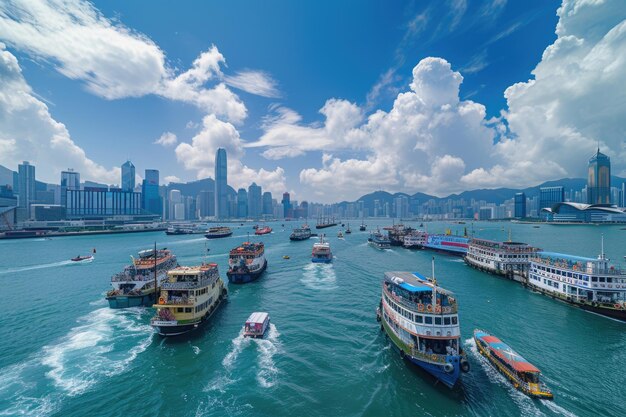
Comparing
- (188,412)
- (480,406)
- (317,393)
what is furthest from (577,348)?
(188,412)

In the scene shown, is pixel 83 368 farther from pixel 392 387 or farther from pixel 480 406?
pixel 480 406

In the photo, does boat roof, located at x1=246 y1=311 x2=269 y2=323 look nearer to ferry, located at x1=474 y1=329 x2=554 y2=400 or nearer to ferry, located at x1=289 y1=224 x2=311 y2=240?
ferry, located at x1=474 y1=329 x2=554 y2=400

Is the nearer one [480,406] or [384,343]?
[480,406]

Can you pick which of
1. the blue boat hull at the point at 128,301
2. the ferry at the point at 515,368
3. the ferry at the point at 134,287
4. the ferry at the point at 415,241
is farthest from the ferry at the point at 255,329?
the ferry at the point at 415,241

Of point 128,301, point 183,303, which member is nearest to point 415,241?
point 183,303

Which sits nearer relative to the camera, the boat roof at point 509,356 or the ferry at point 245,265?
the boat roof at point 509,356

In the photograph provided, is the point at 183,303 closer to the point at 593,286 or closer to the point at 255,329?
the point at 255,329

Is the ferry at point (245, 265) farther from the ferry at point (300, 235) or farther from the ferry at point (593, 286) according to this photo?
the ferry at point (300, 235)

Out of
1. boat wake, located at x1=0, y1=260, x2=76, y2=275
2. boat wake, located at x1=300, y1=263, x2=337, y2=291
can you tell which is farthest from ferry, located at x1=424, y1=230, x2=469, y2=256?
boat wake, located at x1=0, y1=260, x2=76, y2=275
